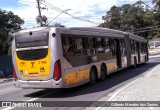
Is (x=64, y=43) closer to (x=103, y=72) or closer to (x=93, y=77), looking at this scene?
(x=93, y=77)

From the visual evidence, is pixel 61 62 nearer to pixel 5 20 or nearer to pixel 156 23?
pixel 5 20

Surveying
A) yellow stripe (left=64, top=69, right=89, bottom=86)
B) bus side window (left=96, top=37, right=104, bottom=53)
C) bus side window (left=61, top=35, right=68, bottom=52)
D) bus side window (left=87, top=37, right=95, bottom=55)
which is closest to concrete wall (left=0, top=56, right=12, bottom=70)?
bus side window (left=96, top=37, right=104, bottom=53)

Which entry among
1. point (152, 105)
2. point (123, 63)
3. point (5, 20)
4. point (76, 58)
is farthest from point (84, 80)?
point (5, 20)

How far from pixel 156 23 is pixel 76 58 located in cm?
12009

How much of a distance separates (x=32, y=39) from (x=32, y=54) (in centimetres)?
60

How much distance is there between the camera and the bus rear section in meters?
13.7

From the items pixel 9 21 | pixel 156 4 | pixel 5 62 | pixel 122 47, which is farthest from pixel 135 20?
pixel 122 47

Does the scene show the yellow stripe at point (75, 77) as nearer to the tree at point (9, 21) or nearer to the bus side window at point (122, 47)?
the bus side window at point (122, 47)

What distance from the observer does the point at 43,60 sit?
13883 millimetres

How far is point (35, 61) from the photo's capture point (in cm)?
1408

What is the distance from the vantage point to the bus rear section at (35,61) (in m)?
13.7

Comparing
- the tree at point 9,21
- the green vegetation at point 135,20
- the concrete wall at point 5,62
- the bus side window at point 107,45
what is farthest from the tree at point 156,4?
the bus side window at point 107,45

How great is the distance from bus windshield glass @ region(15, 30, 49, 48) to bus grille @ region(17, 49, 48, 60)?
24cm

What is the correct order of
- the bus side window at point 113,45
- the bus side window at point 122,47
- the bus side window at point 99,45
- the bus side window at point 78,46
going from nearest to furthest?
the bus side window at point 78,46, the bus side window at point 99,45, the bus side window at point 113,45, the bus side window at point 122,47
